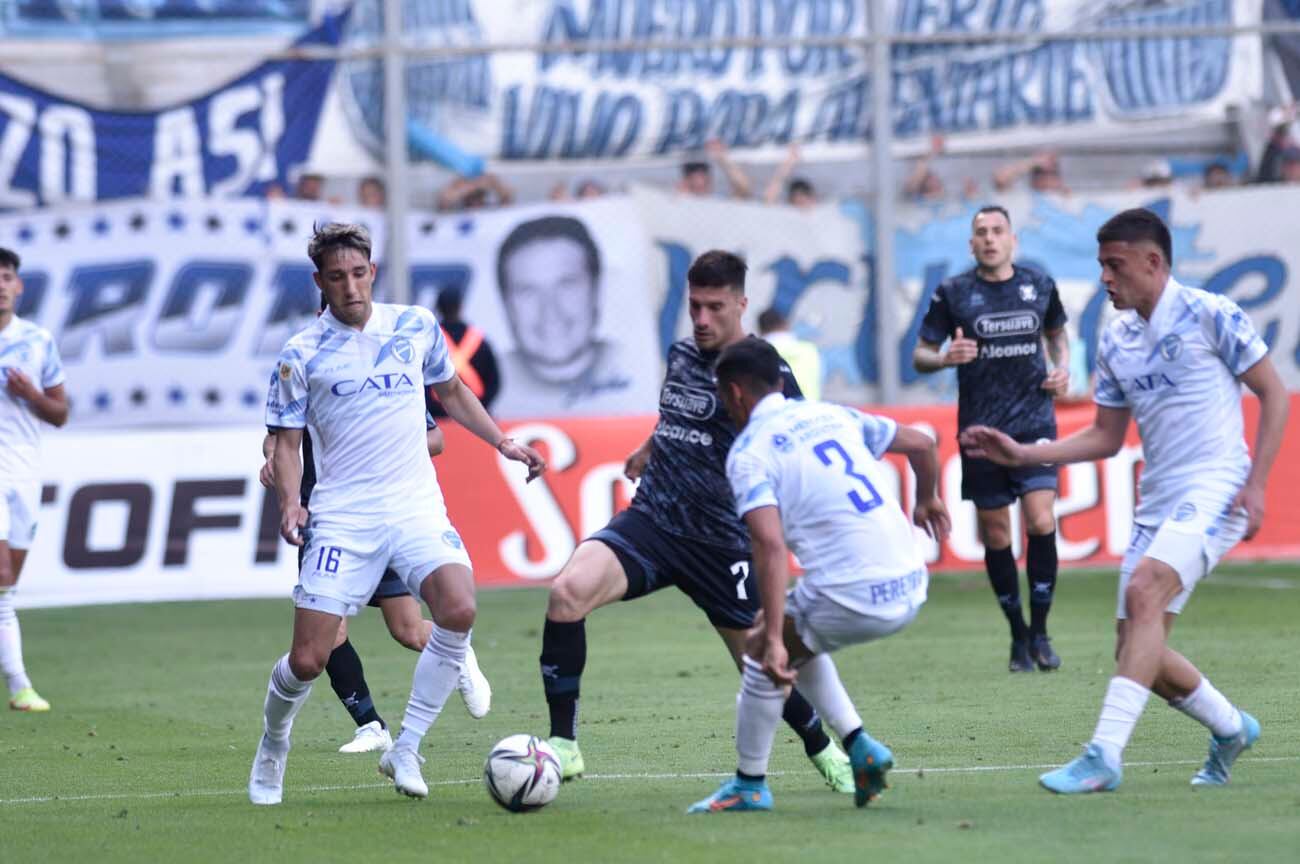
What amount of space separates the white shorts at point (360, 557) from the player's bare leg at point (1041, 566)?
470 cm

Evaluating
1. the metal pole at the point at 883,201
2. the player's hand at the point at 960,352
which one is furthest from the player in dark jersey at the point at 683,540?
the metal pole at the point at 883,201

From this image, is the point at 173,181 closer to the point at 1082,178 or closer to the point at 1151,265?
the point at 1082,178

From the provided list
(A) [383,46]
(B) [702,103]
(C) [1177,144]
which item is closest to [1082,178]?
(C) [1177,144]

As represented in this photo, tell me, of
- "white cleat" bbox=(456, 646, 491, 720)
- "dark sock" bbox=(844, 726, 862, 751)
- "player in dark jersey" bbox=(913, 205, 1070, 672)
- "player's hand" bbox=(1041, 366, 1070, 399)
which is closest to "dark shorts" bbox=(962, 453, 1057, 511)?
"player in dark jersey" bbox=(913, 205, 1070, 672)

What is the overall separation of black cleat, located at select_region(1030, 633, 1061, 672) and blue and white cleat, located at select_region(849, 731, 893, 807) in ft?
15.3

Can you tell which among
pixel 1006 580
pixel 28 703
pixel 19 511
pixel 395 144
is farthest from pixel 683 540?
pixel 395 144

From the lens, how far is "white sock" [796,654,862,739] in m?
6.85

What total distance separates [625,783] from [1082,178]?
12.0m

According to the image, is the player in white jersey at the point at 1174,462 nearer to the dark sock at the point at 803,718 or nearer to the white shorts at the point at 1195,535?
the white shorts at the point at 1195,535

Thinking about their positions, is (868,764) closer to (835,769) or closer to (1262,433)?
(835,769)

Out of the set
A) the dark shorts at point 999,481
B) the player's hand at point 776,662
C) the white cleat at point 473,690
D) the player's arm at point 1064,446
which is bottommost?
the white cleat at point 473,690

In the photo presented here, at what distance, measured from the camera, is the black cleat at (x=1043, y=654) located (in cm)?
1130

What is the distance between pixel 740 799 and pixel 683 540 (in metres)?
1.11

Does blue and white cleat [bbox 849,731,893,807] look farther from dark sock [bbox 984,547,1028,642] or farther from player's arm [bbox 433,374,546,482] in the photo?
dark sock [bbox 984,547,1028,642]
